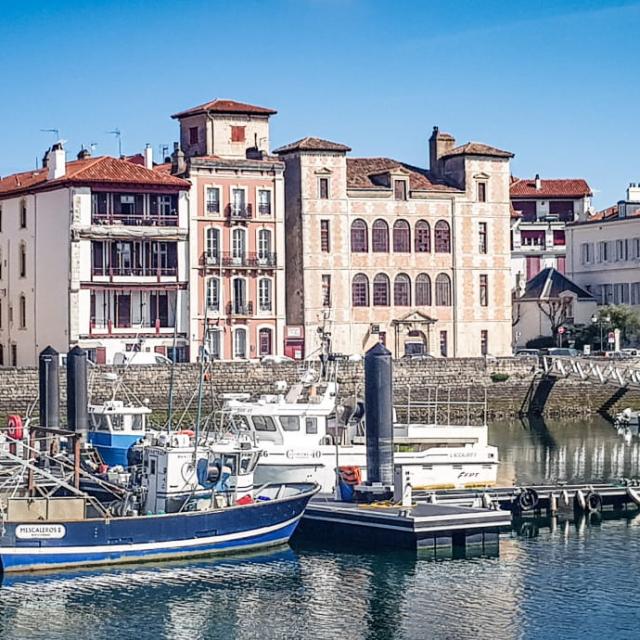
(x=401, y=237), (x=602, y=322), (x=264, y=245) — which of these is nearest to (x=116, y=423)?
(x=264, y=245)

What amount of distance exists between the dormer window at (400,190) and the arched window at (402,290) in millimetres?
3835

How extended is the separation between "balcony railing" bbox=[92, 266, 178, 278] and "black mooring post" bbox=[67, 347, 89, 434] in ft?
64.7

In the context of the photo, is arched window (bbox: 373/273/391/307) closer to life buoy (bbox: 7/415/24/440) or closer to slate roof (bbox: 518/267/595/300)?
slate roof (bbox: 518/267/595/300)

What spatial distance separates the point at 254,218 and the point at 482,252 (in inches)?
513

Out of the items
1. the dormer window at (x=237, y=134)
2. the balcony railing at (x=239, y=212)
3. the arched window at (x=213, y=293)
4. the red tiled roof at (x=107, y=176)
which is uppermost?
the dormer window at (x=237, y=134)

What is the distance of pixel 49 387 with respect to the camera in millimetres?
56625

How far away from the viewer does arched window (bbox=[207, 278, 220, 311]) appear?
79.0m

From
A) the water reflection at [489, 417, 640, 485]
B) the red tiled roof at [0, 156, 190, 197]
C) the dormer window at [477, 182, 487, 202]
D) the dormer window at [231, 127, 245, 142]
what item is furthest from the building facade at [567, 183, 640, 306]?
the red tiled roof at [0, 156, 190, 197]

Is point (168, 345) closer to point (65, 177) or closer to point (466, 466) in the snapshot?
Result: point (65, 177)

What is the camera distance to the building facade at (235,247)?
78812 mm

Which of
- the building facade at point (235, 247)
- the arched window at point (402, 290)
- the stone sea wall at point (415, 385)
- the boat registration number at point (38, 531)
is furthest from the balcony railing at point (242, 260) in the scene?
the boat registration number at point (38, 531)

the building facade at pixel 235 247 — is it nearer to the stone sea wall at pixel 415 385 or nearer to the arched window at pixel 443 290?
the stone sea wall at pixel 415 385

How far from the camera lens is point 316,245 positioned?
82250 millimetres

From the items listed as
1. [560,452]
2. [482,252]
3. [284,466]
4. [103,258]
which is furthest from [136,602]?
[482,252]
